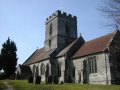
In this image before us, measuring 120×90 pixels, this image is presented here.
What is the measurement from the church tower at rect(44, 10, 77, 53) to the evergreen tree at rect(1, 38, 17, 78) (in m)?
10.4

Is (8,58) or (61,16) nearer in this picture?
(61,16)

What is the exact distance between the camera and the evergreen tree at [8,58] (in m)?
55.2

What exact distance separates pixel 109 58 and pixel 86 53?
18.1ft

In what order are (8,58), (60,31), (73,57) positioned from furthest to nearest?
(8,58) < (60,31) < (73,57)

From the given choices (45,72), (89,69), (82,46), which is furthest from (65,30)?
(89,69)

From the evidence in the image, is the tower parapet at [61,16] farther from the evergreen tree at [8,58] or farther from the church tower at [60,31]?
the evergreen tree at [8,58]

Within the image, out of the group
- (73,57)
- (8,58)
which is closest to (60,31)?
(73,57)

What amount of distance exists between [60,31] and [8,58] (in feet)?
55.8

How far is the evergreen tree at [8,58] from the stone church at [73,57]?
1.93m

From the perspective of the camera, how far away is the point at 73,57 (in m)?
40.4

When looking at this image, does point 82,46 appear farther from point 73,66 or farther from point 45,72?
point 45,72

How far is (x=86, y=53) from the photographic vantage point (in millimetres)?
37250

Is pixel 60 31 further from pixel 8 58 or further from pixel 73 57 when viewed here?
pixel 8 58

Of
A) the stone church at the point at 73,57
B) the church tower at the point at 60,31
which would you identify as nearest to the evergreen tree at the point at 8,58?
the stone church at the point at 73,57
